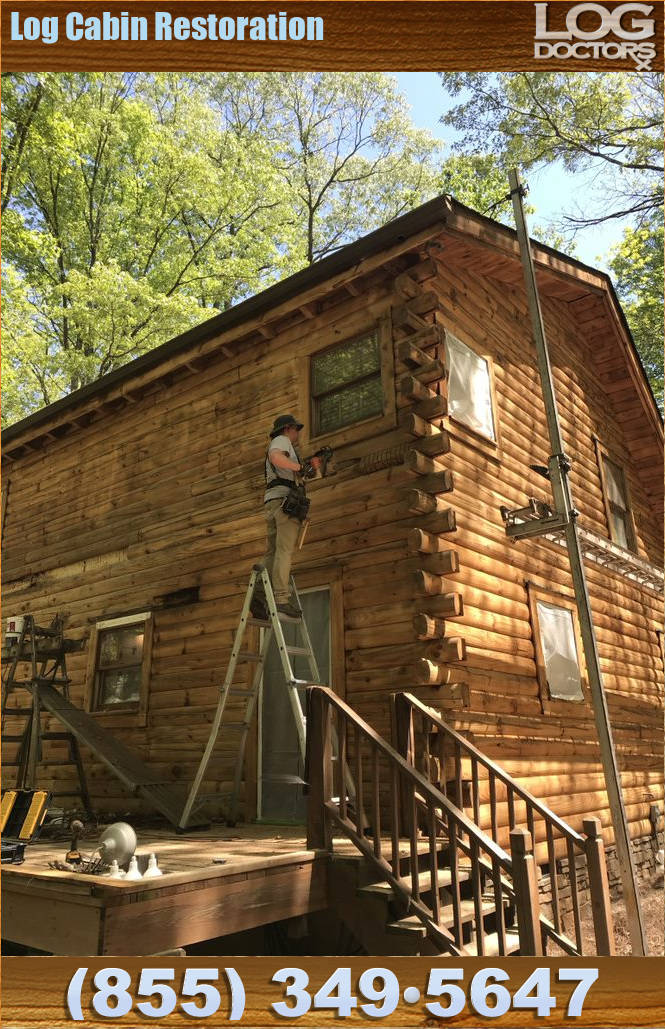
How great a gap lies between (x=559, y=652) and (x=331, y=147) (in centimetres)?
2022

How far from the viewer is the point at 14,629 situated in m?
10.8

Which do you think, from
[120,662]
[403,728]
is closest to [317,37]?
[403,728]

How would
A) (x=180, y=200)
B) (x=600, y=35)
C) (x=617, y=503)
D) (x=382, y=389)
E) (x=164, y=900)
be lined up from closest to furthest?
(x=600, y=35) → (x=164, y=900) → (x=382, y=389) → (x=617, y=503) → (x=180, y=200)

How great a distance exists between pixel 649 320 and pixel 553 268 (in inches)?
516

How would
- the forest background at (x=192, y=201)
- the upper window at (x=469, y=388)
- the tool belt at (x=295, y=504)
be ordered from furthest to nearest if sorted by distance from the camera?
the forest background at (x=192, y=201), the upper window at (x=469, y=388), the tool belt at (x=295, y=504)

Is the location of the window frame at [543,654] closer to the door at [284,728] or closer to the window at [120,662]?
the door at [284,728]

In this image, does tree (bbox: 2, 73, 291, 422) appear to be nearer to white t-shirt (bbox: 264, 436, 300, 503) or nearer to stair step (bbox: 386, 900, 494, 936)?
white t-shirt (bbox: 264, 436, 300, 503)

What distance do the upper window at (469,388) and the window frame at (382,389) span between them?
742 millimetres

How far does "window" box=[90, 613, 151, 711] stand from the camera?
10320mm

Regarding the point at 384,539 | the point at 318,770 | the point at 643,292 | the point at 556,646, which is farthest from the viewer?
the point at 643,292

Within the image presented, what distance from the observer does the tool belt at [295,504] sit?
22.4 feet

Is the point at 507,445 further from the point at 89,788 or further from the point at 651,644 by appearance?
the point at 89,788

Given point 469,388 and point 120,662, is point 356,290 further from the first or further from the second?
point 120,662

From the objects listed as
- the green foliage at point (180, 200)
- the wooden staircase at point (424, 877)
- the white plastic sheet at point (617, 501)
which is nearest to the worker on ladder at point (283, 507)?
the wooden staircase at point (424, 877)
